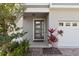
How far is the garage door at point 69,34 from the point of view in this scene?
19.2 m

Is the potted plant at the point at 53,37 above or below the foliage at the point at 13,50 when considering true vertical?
above

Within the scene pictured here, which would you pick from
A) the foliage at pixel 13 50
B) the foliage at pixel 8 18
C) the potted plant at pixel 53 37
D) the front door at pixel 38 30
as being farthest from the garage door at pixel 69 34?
the foliage at pixel 8 18

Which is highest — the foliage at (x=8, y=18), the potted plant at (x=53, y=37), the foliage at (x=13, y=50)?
the foliage at (x=8, y=18)

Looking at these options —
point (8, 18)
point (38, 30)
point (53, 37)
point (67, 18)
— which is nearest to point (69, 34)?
point (67, 18)

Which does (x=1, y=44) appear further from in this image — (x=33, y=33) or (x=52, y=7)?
(x=33, y=33)

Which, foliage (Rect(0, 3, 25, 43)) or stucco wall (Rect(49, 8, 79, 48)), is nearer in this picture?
foliage (Rect(0, 3, 25, 43))

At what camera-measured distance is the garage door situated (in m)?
19.2

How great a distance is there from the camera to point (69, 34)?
758 inches

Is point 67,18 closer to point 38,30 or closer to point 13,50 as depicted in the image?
point 38,30

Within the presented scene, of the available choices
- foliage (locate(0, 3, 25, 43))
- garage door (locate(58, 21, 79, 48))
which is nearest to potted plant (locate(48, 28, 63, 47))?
garage door (locate(58, 21, 79, 48))

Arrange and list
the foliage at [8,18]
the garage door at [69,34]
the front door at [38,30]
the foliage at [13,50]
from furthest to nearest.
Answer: the front door at [38,30]
the garage door at [69,34]
the foliage at [13,50]
the foliage at [8,18]

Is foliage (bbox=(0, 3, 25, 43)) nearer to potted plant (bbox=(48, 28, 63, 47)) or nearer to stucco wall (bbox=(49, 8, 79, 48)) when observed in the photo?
potted plant (bbox=(48, 28, 63, 47))

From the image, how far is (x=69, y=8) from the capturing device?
18641 mm

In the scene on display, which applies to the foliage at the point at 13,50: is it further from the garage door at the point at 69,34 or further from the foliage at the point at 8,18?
the garage door at the point at 69,34
